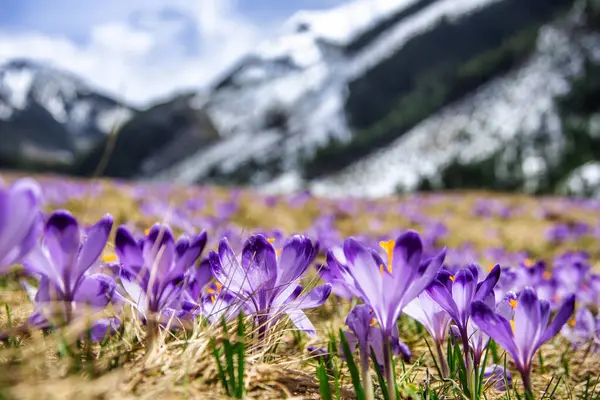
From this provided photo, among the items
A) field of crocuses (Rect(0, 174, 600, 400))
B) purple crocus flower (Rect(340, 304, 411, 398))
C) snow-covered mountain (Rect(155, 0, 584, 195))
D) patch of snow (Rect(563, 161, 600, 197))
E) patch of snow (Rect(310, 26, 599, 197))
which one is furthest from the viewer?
snow-covered mountain (Rect(155, 0, 584, 195))

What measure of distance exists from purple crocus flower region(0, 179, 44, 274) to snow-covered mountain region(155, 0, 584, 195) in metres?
32.2

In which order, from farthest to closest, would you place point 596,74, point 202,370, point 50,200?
point 596,74 < point 50,200 < point 202,370

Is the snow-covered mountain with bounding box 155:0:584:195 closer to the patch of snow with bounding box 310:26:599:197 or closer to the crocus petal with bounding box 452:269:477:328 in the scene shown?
the patch of snow with bounding box 310:26:599:197

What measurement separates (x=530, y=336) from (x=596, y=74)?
47827 mm

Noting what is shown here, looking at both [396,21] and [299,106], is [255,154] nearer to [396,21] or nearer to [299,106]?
[299,106]

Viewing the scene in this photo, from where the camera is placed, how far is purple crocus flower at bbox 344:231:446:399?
36.2 inches

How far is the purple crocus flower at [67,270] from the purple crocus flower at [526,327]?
75 cm

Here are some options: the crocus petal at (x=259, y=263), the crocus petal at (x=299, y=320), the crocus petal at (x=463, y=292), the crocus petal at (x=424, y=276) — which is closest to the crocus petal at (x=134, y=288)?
the crocus petal at (x=259, y=263)

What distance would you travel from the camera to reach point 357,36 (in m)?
111

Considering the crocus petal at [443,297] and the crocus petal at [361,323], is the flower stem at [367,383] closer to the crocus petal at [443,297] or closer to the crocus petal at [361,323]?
the crocus petal at [361,323]

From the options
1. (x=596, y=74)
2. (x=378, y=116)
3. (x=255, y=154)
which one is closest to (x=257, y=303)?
(x=596, y=74)

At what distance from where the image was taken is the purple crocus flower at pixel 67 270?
896 mm

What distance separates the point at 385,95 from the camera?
9112cm

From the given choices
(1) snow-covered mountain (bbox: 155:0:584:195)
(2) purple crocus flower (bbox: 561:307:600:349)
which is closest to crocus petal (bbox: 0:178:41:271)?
(2) purple crocus flower (bbox: 561:307:600:349)
